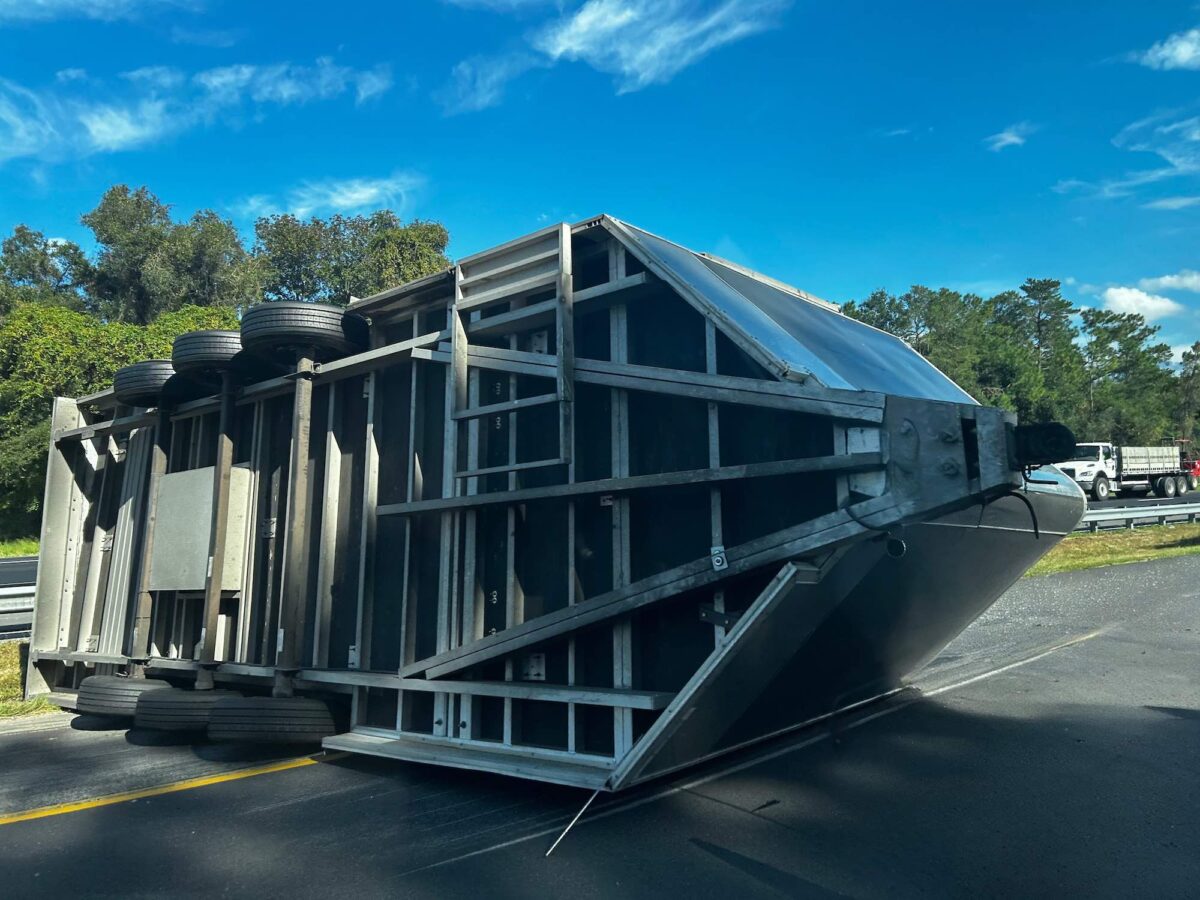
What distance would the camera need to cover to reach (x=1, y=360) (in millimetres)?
26531

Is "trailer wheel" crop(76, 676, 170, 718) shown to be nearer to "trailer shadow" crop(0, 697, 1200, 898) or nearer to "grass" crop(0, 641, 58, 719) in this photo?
"grass" crop(0, 641, 58, 719)

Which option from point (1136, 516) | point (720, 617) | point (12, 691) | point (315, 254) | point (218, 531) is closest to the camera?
point (720, 617)

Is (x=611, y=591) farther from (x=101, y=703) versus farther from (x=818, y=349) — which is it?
(x=101, y=703)

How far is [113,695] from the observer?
611cm

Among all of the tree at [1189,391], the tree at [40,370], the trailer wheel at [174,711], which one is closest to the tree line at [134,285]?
the tree at [40,370]

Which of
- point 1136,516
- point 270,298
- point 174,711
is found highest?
point 270,298

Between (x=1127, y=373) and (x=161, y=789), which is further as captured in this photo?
(x=1127, y=373)

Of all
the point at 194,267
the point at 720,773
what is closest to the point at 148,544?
the point at 720,773

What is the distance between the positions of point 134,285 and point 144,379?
38348 mm

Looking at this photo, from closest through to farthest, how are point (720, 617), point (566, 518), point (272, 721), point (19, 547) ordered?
point (720, 617) → point (566, 518) → point (272, 721) → point (19, 547)

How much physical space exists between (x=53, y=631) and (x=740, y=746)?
677 centimetres

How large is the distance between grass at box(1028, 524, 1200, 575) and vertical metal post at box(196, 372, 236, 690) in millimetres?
12194

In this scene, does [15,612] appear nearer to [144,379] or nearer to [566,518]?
[144,379]

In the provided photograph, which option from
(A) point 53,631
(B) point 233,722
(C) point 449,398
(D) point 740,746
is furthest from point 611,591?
(A) point 53,631
